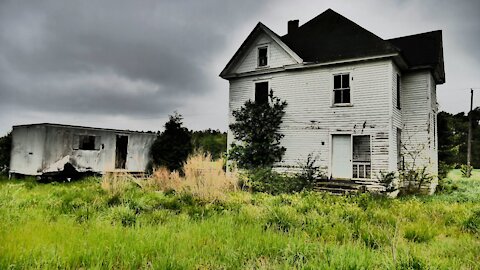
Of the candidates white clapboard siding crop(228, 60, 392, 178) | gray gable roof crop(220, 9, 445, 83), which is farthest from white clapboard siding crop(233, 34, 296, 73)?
white clapboard siding crop(228, 60, 392, 178)

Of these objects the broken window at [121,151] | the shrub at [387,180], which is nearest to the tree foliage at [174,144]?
the broken window at [121,151]

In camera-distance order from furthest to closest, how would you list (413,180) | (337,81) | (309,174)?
1. (337,81)
2. (413,180)
3. (309,174)

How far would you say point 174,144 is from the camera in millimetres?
18375

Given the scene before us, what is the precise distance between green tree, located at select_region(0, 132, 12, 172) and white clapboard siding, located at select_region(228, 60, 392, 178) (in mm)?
13602

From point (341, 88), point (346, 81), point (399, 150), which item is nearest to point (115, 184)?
point (341, 88)

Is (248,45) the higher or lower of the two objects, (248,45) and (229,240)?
the higher

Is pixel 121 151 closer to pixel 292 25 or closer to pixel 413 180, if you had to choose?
pixel 292 25

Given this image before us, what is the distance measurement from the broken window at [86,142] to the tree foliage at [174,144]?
3606 millimetres

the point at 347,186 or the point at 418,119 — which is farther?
the point at 418,119

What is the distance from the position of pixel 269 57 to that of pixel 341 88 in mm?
4078

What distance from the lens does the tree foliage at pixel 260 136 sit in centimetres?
1581

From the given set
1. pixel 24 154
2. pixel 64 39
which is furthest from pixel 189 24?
pixel 24 154

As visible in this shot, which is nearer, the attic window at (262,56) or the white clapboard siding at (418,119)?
the white clapboard siding at (418,119)

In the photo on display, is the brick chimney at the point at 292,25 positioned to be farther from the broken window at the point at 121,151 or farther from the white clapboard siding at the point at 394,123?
the broken window at the point at 121,151
